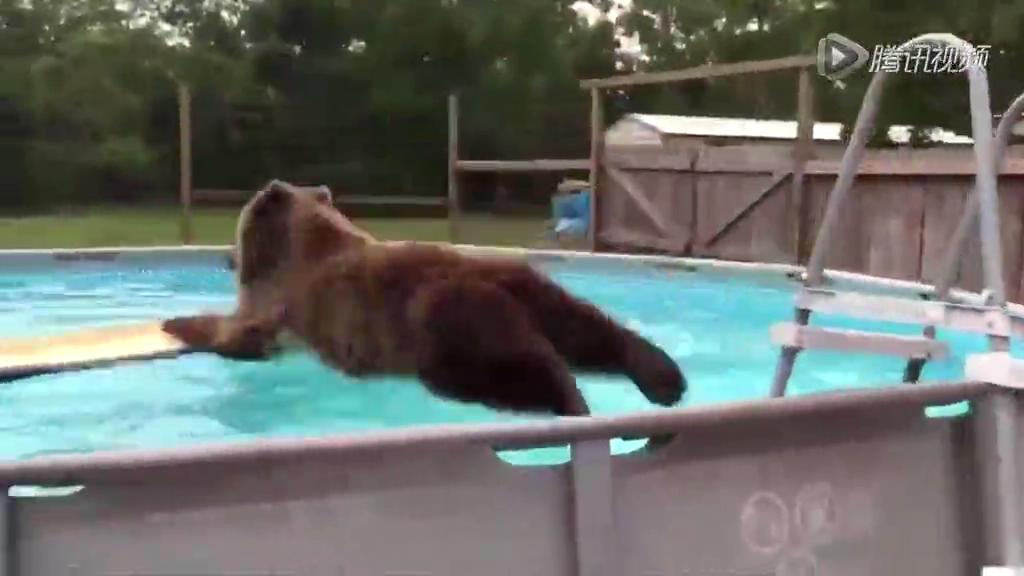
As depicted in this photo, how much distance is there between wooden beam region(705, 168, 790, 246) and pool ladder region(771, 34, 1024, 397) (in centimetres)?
729

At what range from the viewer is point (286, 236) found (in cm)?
479

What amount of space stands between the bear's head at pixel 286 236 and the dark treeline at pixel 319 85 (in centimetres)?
1366

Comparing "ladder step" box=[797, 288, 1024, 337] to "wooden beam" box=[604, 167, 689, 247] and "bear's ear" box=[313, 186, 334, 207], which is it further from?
"wooden beam" box=[604, 167, 689, 247]

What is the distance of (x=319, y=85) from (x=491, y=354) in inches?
857

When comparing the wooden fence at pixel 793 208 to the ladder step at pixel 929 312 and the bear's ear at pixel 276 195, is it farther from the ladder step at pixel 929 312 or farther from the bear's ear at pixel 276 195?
the ladder step at pixel 929 312

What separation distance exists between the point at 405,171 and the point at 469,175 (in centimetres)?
138

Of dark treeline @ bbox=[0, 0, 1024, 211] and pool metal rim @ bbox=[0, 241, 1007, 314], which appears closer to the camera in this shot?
pool metal rim @ bbox=[0, 241, 1007, 314]

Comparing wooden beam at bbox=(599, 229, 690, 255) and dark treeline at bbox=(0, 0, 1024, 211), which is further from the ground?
dark treeline at bbox=(0, 0, 1024, 211)

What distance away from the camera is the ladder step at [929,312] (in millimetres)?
2330

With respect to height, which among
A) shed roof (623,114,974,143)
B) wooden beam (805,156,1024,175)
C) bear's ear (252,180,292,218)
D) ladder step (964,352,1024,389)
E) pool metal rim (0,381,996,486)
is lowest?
pool metal rim (0,381,996,486)

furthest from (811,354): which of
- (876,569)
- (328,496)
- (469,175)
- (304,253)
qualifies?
(469,175)

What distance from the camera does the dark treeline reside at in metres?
21.5

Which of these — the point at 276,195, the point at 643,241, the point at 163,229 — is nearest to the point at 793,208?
the point at 643,241

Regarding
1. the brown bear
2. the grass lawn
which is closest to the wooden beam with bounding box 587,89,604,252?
the grass lawn
